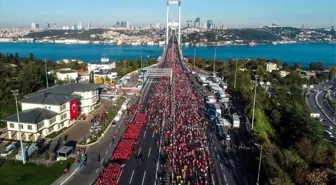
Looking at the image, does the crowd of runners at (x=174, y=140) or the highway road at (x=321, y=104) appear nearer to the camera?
the crowd of runners at (x=174, y=140)

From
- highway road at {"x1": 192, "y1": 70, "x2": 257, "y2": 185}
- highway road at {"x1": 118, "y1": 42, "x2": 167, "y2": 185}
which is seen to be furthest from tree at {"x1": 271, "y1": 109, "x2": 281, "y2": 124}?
highway road at {"x1": 118, "y1": 42, "x2": 167, "y2": 185}

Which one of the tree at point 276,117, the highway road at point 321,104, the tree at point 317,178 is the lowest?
the highway road at point 321,104

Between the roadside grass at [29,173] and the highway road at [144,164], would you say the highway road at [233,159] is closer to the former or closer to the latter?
the highway road at [144,164]

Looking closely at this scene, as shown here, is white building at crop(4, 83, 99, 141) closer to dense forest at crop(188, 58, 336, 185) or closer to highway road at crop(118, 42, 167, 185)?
highway road at crop(118, 42, 167, 185)

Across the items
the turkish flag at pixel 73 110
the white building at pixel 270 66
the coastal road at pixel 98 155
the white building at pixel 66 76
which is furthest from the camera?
the white building at pixel 270 66

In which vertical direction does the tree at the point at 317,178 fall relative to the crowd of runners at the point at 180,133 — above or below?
above

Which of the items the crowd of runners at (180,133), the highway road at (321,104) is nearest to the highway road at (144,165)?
the crowd of runners at (180,133)

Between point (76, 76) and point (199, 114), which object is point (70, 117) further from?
point (76, 76)

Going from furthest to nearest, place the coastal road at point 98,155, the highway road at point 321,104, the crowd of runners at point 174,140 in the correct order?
the highway road at point 321,104 < the crowd of runners at point 174,140 < the coastal road at point 98,155
